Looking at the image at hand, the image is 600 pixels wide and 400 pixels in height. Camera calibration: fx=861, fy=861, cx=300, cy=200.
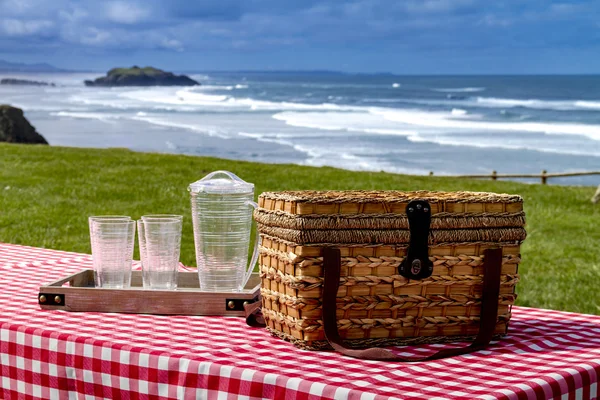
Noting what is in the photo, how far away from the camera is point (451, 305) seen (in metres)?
2.14

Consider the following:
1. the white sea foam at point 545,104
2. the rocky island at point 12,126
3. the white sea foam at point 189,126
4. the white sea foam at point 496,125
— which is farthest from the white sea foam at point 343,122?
the rocky island at point 12,126

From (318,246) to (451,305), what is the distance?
1.25 feet

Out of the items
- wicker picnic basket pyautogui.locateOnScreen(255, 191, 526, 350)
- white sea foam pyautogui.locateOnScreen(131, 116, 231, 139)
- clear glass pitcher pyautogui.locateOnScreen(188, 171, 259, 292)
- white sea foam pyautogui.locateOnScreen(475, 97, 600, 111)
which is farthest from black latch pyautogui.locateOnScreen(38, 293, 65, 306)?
white sea foam pyautogui.locateOnScreen(475, 97, 600, 111)

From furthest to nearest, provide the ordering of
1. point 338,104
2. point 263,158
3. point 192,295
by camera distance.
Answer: point 338,104 → point 263,158 → point 192,295

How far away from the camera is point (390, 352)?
6.52 ft

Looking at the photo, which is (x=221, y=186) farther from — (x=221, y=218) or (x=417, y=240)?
(x=417, y=240)

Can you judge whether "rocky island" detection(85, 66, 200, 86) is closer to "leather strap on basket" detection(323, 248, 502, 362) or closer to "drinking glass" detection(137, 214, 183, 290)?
"drinking glass" detection(137, 214, 183, 290)

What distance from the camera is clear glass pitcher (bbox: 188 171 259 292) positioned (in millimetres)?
2324

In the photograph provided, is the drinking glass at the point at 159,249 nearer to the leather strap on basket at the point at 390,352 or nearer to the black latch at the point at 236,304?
the black latch at the point at 236,304

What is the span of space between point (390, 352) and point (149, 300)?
0.77m

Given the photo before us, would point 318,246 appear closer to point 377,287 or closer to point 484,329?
point 377,287

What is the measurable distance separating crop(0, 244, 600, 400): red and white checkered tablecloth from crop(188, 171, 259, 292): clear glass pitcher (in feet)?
0.60

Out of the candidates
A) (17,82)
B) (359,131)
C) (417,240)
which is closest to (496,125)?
(359,131)

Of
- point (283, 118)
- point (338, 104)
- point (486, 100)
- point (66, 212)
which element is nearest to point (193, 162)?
point (66, 212)
